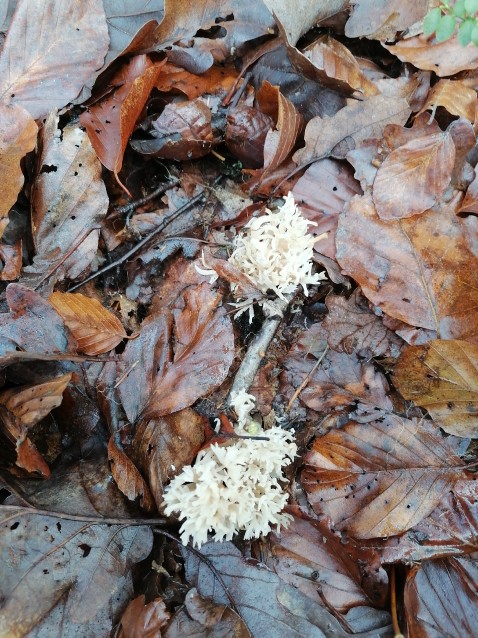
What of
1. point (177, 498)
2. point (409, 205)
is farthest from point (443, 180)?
point (177, 498)

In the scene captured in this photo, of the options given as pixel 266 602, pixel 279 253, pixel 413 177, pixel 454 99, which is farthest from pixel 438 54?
pixel 266 602

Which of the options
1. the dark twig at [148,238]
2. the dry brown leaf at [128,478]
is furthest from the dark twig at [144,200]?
the dry brown leaf at [128,478]

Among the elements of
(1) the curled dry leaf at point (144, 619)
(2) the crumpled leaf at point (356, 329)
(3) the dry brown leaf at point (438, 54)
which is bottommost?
(1) the curled dry leaf at point (144, 619)

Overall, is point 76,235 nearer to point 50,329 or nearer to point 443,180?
point 50,329

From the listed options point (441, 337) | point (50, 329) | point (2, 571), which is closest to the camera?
point (2, 571)

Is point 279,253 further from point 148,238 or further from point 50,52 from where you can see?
point 50,52

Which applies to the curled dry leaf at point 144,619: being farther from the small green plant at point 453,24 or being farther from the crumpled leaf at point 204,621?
the small green plant at point 453,24

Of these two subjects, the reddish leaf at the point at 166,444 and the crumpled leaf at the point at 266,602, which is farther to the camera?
the reddish leaf at the point at 166,444
